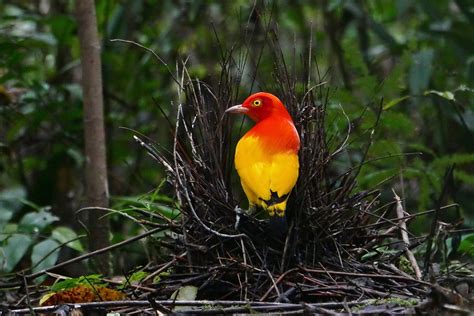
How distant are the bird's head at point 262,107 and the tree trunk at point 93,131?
1.05 m

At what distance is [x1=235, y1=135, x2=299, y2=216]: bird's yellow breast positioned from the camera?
2.97m

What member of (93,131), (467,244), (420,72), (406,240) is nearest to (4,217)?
(93,131)

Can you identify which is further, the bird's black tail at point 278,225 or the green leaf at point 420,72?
the green leaf at point 420,72

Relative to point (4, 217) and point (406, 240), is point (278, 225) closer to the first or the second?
point (406, 240)

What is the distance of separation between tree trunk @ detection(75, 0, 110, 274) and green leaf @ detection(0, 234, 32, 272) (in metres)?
0.32

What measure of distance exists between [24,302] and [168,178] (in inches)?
31.6

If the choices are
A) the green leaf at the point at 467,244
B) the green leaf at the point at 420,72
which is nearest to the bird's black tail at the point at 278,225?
the green leaf at the point at 467,244

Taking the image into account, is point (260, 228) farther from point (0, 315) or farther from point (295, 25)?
point (295, 25)

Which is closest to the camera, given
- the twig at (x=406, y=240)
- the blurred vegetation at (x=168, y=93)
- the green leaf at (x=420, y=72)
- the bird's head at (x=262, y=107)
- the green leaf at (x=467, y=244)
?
the twig at (x=406, y=240)

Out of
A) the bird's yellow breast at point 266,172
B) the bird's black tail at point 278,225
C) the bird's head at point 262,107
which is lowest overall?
the bird's black tail at point 278,225

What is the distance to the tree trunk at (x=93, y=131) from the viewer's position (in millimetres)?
4055

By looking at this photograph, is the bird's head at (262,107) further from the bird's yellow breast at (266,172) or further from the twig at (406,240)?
the twig at (406,240)

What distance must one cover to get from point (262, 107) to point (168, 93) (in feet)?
10.9

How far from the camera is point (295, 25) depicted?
7.00 metres
